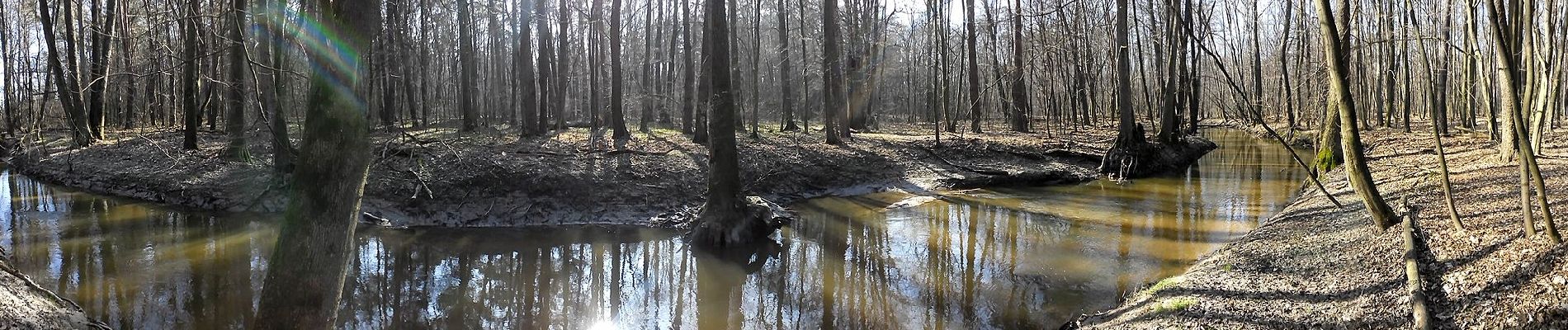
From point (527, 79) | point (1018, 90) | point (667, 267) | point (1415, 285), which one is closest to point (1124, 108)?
point (1018, 90)

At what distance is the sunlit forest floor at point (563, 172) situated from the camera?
479 inches

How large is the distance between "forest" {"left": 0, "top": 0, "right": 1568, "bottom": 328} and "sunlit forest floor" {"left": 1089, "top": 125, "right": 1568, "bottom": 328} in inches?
1.2

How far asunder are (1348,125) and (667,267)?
648cm

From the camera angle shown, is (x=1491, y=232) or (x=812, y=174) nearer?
(x=1491, y=232)

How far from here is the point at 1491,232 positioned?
5410mm

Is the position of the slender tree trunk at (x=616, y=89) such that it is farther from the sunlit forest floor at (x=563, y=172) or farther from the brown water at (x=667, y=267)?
the brown water at (x=667, y=267)

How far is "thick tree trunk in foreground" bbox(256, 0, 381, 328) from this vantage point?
434 centimetres

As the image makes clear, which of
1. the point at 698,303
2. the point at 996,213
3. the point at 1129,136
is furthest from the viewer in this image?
the point at 1129,136

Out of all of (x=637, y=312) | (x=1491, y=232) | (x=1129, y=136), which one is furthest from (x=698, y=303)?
(x=1129, y=136)

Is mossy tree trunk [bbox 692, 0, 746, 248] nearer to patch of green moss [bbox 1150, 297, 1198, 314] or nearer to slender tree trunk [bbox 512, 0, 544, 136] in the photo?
patch of green moss [bbox 1150, 297, 1198, 314]

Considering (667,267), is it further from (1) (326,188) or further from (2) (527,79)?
(2) (527,79)

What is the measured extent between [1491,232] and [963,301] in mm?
3641

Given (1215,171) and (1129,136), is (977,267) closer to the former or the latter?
(1129,136)

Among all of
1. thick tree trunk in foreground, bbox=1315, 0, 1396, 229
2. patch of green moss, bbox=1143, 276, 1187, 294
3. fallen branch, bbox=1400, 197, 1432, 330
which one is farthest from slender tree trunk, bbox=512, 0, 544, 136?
fallen branch, bbox=1400, 197, 1432, 330
